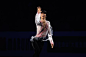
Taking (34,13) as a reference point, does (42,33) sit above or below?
below

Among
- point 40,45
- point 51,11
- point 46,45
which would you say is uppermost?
point 51,11

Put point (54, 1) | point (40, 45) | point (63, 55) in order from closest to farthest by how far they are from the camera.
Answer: point (40, 45)
point (63, 55)
point (54, 1)

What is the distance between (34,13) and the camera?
8977 mm

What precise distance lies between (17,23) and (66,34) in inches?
109

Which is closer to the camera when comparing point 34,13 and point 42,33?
point 42,33

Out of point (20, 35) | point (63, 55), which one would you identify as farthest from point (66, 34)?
point (20, 35)

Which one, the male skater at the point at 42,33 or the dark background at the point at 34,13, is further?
the dark background at the point at 34,13

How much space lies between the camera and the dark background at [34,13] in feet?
29.1

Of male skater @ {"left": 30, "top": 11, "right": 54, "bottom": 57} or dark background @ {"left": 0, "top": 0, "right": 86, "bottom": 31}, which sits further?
dark background @ {"left": 0, "top": 0, "right": 86, "bottom": 31}

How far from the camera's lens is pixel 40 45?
4996mm

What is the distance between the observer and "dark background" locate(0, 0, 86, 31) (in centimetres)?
886

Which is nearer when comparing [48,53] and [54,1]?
[48,53]

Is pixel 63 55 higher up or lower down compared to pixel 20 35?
lower down

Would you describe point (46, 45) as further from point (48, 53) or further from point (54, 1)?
point (54, 1)
